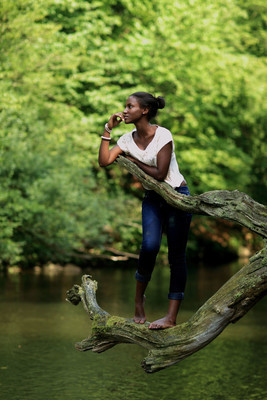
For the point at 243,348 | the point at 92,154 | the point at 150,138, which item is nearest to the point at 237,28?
the point at 92,154

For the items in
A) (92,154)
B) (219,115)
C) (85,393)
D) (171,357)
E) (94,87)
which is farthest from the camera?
A: (219,115)

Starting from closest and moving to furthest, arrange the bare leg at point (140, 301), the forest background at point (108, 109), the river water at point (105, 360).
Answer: the bare leg at point (140, 301)
the river water at point (105, 360)
the forest background at point (108, 109)

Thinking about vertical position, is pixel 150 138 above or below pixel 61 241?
above

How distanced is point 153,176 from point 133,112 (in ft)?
1.54

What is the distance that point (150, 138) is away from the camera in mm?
6152

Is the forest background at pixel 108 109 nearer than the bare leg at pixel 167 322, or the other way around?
the bare leg at pixel 167 322

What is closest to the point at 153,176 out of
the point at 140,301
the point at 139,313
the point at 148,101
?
the point at 148,101

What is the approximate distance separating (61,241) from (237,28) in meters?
15.1

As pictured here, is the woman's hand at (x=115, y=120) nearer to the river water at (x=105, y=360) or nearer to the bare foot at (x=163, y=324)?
the bare foot at (x=163, y=324)

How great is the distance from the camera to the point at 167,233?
6117 mm

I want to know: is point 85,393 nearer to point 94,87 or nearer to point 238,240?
point 94,87


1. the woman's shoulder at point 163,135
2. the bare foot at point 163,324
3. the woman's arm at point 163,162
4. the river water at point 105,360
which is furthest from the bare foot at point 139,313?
the river water at point 105,360

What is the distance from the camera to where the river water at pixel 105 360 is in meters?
11.3

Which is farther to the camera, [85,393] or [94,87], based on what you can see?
[94,87]
